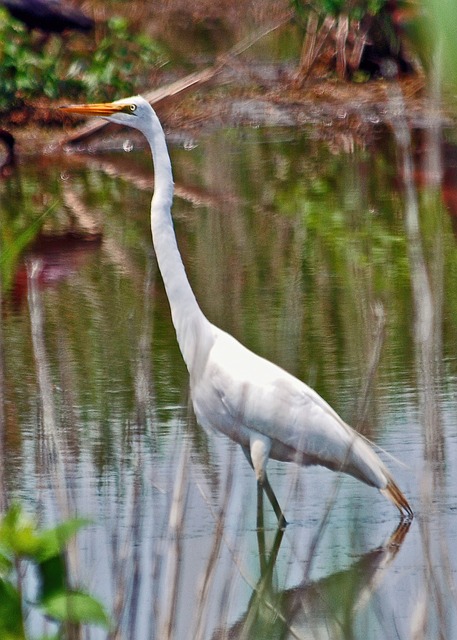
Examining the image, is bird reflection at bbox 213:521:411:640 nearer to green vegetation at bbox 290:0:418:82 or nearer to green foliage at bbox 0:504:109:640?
green foliage at bbox 0:504:109:640

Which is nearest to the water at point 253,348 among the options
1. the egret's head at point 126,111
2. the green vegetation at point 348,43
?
the egret's head at point 126,111

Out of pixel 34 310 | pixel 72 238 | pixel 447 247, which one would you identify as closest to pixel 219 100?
pixel 72 238

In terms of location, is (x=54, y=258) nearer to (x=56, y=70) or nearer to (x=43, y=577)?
(x=56, y=70)

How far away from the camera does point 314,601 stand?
2.99 meters

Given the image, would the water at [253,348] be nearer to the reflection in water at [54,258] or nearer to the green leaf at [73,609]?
the reflection in water at [54,258]

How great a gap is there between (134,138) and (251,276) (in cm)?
528

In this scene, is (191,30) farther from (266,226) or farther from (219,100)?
(266,226)

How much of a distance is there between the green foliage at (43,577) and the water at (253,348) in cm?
17

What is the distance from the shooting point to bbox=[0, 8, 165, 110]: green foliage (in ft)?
37.4

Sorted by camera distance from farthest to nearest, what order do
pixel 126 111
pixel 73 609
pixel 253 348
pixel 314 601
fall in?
1. pixel 253 348
2. pixel 126 111
3. pixel 314 601
4. pixel 73 609

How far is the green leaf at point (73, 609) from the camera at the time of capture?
1.58 metres

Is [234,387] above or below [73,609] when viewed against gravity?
above

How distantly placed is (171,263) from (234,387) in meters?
0.40

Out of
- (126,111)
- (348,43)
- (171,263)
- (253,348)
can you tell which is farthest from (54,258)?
(348,43)
